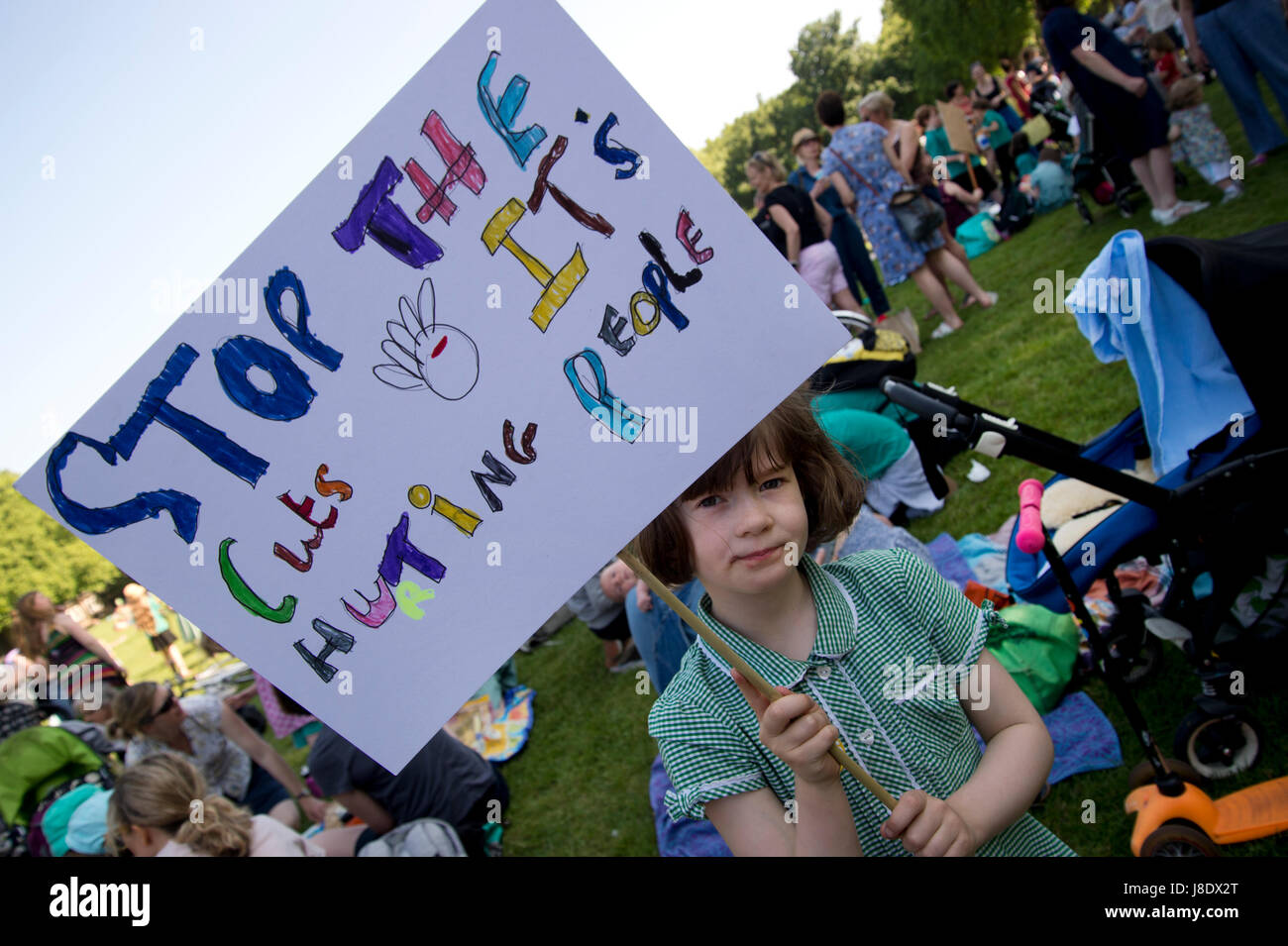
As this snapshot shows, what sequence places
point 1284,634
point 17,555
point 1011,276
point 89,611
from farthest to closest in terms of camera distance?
1. point 17,555
2. point 89,611
3. point 1011,276
4. point 1284,634

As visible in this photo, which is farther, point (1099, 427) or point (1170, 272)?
point (1099, 427)

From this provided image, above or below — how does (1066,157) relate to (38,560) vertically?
below

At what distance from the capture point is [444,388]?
52.3 inches

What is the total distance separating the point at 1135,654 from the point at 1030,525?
1.46 meters

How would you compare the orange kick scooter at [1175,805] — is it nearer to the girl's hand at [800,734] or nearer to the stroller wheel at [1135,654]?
the stroller wheel at [1135,654]

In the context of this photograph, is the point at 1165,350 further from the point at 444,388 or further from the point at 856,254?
the point at 856,254

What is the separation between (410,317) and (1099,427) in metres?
4.48

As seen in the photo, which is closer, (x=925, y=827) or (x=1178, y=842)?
(x=925, y=827)

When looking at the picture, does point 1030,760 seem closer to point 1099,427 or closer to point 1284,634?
point 1284,634

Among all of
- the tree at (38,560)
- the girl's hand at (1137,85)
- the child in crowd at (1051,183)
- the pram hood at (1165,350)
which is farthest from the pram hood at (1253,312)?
the tree at (38,560)

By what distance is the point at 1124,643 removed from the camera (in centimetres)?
323

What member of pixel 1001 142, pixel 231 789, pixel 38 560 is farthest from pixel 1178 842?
pixel 38 560

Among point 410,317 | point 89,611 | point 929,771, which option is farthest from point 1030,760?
point 89,611
